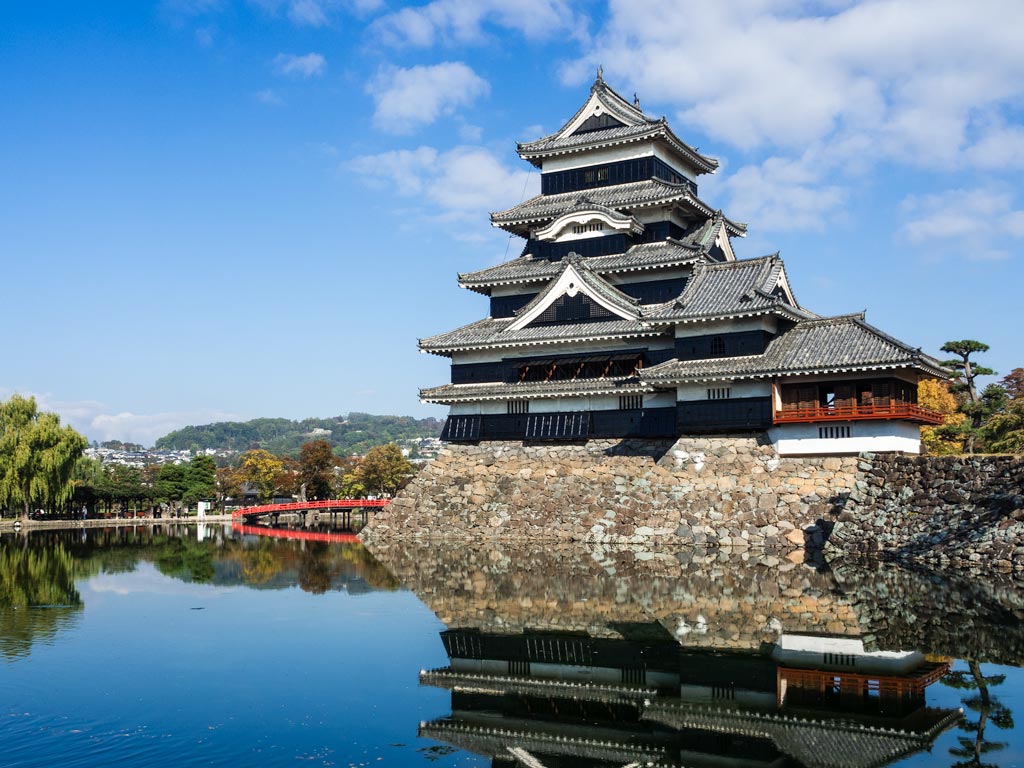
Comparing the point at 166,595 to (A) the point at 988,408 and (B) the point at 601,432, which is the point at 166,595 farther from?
(A) the point at 988,408

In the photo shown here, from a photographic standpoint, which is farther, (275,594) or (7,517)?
(7,517)

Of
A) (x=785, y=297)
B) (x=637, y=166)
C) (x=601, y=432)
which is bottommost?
(x=601, y=432)

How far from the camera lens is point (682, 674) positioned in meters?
14.9

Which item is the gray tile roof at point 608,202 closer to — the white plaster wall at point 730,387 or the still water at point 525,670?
the white plaster wall at point 730,387

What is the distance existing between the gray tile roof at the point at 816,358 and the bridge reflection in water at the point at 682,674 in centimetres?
812

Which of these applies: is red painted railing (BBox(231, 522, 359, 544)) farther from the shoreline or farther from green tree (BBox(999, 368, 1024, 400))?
green tree (BBox(999, 368, 1024, 400))

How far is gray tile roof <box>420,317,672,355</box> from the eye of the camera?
36531 mm

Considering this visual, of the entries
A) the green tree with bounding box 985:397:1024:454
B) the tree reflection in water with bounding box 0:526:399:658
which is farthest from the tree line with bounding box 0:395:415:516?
the green tree with bounding box 985:397:1024:454

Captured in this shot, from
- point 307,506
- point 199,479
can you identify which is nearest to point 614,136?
point 307,506

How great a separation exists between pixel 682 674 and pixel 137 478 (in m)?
74.5

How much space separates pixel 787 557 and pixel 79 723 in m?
21.6

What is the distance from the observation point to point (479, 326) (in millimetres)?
42125

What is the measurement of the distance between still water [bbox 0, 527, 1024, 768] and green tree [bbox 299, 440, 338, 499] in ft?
177

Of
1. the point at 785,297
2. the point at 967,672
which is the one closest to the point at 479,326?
the point at 785,297
